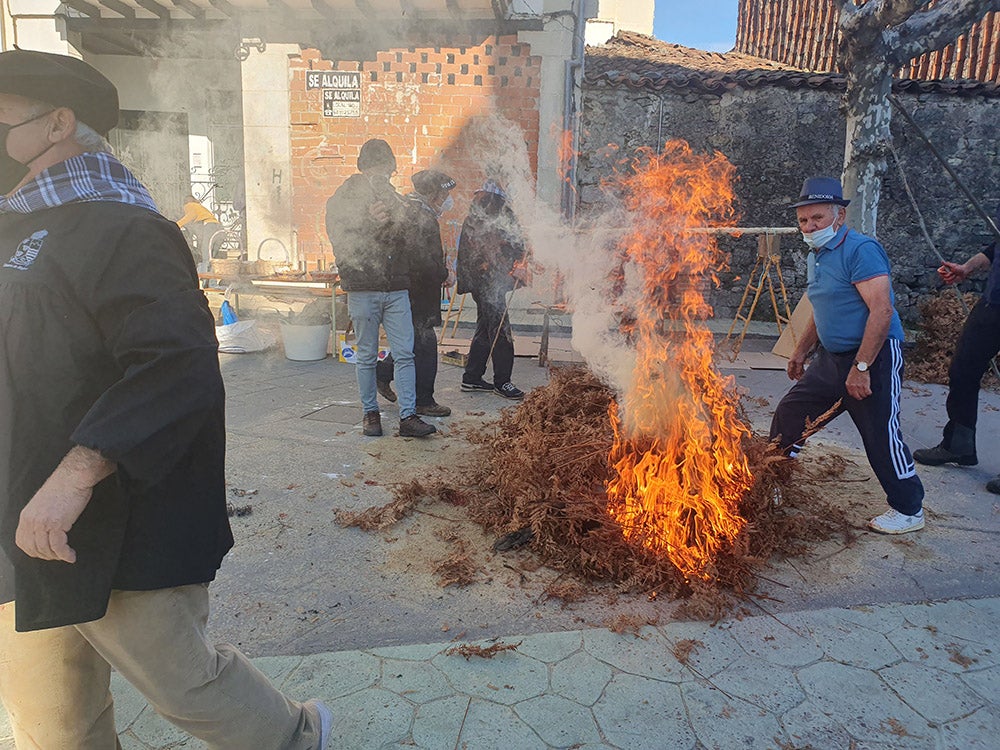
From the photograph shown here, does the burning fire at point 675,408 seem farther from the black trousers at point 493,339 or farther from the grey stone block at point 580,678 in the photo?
the black trousers at point 493,339

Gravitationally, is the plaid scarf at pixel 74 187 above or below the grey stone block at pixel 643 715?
above

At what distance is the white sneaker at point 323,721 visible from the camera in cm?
224

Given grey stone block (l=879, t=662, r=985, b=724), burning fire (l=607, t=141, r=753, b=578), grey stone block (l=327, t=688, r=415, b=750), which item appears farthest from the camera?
burning fire (l=607, t=141, r=753, b=578)

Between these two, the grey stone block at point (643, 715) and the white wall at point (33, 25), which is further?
the white wall at point (33, 25)

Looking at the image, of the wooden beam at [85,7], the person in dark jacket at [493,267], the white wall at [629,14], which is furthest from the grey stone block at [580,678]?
the white wall at [629,14]

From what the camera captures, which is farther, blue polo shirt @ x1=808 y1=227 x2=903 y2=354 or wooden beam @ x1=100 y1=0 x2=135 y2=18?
wooden beam @ x1=100 y1=0 x2=135 y2=18

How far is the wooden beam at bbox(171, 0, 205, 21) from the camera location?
9.45m

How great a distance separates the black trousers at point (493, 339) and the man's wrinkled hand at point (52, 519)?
5483 mm

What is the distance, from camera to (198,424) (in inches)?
71.1

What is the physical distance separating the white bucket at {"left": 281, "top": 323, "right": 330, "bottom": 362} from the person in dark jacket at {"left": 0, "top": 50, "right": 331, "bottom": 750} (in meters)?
6.56

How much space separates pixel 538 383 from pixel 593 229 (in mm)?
2975

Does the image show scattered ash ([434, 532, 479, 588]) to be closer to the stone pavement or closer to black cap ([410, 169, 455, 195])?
the stone pavement

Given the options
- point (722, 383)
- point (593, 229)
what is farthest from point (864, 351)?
point (593, 229)

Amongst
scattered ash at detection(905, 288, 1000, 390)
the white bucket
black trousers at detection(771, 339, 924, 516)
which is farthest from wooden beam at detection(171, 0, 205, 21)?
scattered ash at detection(905, 288, 1000, 390)
